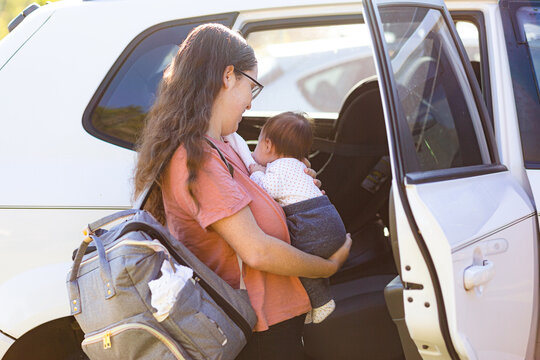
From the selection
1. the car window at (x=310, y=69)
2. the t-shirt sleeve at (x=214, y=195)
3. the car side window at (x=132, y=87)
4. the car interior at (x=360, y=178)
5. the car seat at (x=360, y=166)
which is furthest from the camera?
the car window at (x=310, y=69)

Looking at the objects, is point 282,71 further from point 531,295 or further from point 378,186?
point 531,295

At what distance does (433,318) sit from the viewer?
162cm

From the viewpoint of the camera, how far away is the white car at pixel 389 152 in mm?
1645

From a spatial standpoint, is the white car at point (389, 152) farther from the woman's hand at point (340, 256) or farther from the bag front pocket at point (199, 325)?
the bag front pocket at point (199, 325)

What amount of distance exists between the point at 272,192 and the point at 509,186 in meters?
0.80

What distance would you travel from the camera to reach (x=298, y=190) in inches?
82.7

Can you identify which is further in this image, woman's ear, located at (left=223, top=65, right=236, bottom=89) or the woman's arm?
woman's ear, located at (left=223, top=65, right=236, bottom=89)

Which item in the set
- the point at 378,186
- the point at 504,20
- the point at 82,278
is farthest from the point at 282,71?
the point at 82,278

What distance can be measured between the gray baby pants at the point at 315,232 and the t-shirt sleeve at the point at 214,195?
0.31 m

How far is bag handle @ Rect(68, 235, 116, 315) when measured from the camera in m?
1.66

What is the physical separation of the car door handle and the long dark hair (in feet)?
2.62

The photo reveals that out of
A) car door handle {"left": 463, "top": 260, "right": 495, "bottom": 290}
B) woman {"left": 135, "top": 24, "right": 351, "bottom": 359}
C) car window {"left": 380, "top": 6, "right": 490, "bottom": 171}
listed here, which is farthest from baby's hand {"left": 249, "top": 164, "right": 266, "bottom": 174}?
car door handle {"left": 463, "top": 260, "right": 495, "bottom": 290}

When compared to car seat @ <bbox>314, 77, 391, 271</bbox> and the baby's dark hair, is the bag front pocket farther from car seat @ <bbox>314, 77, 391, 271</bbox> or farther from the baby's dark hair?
car seat @ <bbox>314, 77, 391, 271</bbox>

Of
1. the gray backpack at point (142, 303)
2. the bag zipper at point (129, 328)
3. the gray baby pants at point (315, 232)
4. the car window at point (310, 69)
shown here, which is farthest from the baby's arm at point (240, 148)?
the car window at point (310, 69)
